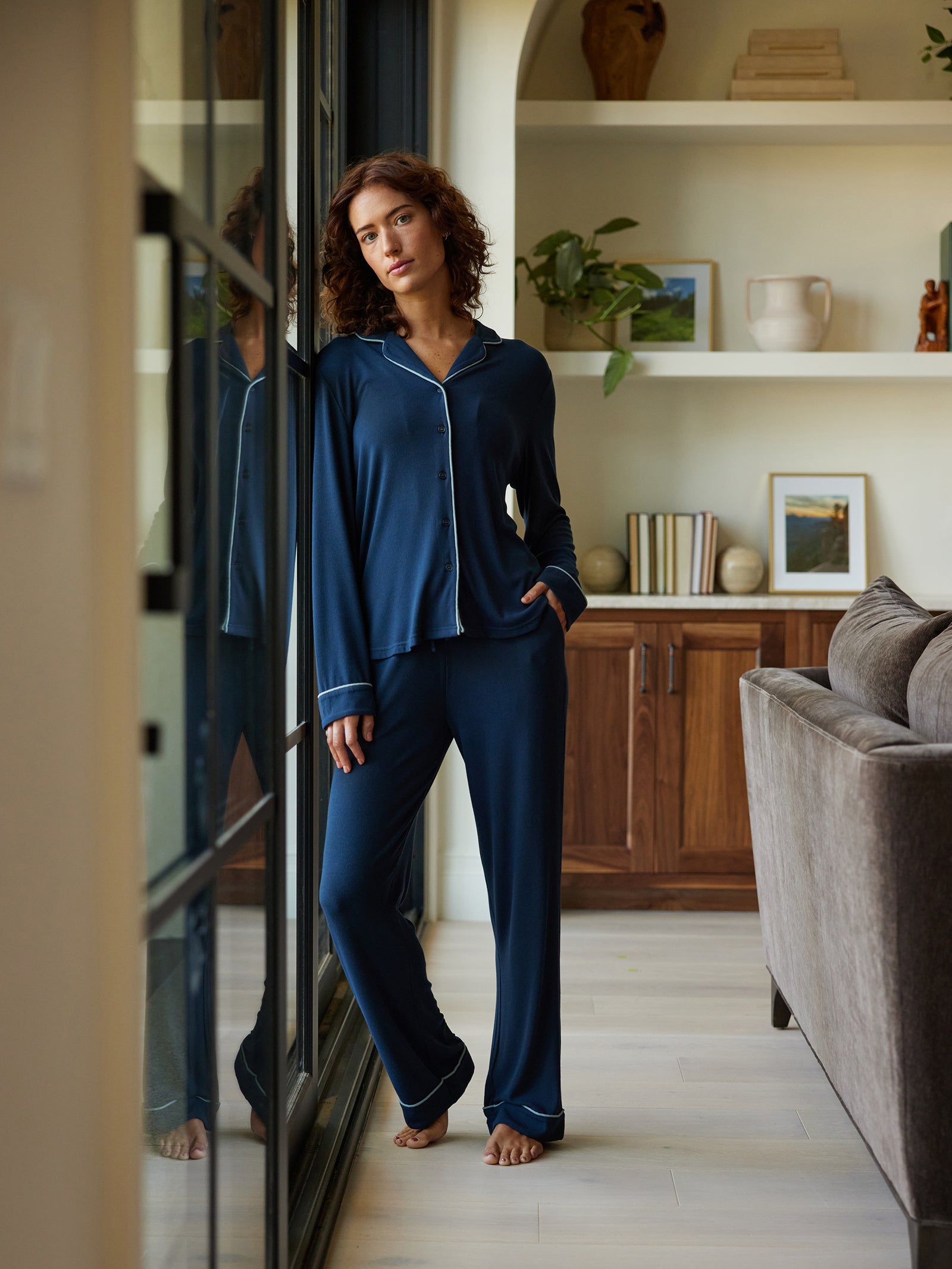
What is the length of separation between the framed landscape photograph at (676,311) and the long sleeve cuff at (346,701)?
84.2 inches

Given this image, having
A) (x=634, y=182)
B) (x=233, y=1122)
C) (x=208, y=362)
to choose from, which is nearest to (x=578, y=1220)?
(x=233, y=1122)

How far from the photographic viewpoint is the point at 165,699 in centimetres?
93

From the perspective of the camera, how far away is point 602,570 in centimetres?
352

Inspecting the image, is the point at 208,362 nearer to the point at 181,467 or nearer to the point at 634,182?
the point at 181,467

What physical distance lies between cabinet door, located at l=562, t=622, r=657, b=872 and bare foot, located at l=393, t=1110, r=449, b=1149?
54.1 inches

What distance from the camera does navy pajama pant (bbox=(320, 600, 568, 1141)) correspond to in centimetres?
179

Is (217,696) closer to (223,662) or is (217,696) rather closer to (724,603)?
(223,662)

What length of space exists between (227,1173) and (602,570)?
2543mm

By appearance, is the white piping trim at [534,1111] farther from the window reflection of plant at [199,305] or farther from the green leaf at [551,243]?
the green leaf at [551,243]

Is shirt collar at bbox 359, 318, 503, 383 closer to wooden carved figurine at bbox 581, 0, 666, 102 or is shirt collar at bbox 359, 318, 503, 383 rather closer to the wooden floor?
the wooden floor

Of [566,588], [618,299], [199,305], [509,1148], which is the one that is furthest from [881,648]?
[618,299]

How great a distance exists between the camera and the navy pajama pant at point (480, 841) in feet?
5.89

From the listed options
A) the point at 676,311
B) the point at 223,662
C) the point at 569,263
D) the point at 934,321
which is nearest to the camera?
the point at 223,662

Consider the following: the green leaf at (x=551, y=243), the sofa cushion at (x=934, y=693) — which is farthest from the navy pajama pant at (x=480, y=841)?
the green leaf at (x=551, y=243)
